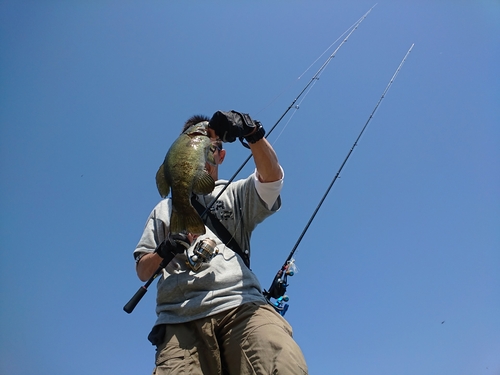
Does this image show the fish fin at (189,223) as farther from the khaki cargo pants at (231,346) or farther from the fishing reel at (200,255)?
the khaki cargo pants at (231,346)

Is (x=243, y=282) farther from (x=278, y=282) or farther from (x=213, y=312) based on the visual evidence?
(x=278, y=282)

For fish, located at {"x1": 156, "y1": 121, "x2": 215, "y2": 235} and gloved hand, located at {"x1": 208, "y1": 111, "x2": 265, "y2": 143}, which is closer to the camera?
fish, located at {"x1": 156, "y1": 121, "x2": 215, "y2": 235}

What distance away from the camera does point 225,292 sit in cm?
228

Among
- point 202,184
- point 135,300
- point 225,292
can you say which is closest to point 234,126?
point 202,184

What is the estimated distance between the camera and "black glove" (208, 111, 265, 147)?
2396 millimetres

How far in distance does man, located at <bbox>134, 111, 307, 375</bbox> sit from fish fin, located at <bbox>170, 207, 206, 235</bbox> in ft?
0.69

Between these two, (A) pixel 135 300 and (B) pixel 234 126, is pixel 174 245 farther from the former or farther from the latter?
(B) pixel 234 126

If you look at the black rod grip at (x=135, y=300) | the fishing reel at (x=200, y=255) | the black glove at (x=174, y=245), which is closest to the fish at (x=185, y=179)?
the black glove at (x=174, y=245)

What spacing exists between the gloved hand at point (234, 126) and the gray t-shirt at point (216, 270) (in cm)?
37

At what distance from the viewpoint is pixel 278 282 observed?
3264 millimetres

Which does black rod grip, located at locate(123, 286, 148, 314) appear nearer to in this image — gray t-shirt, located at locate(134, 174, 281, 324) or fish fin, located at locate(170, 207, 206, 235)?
gray t-shirt, located at locate(134, 174, 281, 324)

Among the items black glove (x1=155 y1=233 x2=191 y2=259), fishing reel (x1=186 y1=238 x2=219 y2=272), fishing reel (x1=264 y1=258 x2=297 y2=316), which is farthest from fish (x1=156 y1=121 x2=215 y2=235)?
fishing reel (x1=264 y1=258 x2=297 y2=316)

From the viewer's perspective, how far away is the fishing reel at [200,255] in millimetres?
2340

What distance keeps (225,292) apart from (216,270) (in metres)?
0.16
